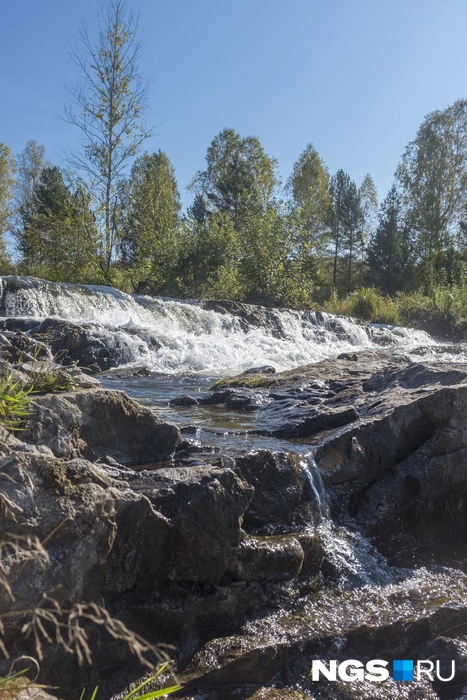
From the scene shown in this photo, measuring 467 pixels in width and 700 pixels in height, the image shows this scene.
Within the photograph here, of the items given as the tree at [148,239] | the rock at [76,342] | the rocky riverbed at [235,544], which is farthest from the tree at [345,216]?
the rocky riverbed at [235,544]

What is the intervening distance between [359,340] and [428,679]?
15.6m

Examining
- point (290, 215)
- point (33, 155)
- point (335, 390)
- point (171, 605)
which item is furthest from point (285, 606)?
point (33, 155)

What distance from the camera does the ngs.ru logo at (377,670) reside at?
2750mm

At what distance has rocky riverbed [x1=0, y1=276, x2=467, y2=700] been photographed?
2.42 metres

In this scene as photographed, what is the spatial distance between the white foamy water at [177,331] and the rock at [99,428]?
6.68 meters

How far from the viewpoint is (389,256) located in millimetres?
34531

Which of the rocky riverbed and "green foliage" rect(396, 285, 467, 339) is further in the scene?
"green foliage" rect(396, 285, 467, 339)

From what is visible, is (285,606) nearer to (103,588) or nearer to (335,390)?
(103,588)

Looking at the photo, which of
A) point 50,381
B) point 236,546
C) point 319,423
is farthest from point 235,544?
point 319,423

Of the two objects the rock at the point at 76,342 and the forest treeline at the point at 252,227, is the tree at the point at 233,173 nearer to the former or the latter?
the forest treeline at the point at 252,227

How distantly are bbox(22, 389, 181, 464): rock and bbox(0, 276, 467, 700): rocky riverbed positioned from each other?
10mm

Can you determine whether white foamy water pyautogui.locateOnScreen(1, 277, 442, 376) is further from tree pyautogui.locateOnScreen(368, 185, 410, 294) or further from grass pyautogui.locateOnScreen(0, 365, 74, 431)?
tree pyautogui.locateOnScreen(368, 185, 410, 294)

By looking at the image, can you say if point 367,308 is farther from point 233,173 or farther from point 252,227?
point 233,173

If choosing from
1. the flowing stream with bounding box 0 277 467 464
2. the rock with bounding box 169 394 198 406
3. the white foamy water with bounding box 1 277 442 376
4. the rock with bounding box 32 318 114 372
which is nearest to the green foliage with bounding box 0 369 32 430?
the flowing stream with bounding box 0 277 467 464
